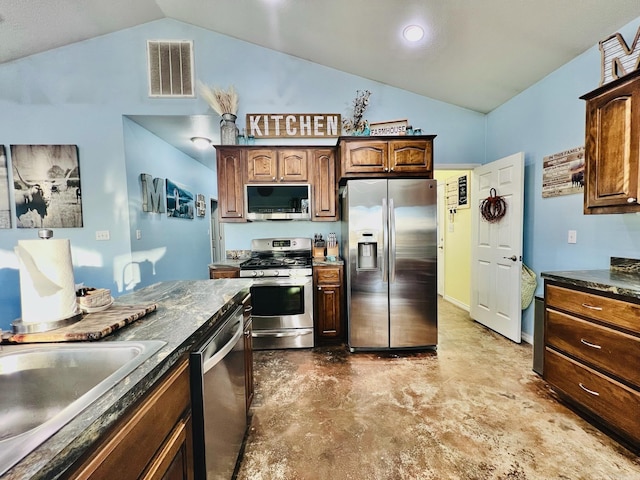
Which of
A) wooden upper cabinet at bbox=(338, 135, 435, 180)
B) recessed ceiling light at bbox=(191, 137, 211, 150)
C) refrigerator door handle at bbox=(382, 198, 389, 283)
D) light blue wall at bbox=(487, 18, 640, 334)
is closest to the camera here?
light blue wall at bbox=(487, 18, 640, 334)

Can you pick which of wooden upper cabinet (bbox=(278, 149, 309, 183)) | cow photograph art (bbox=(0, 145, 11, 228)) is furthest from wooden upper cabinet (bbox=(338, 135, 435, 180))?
cow photograph art (bbox=(0, 145, 11, 228))

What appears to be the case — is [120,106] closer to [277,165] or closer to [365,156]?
[277,165]

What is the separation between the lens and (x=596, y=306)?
173 cm

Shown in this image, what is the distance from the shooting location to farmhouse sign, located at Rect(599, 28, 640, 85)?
179 cm

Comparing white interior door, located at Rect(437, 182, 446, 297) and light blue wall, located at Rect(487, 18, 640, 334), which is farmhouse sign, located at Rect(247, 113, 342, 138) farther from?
white interior door, located at Rect(437, 182, 446, 297)

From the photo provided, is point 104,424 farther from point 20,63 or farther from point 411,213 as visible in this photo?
point 20,63

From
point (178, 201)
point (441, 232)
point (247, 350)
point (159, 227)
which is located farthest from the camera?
point (441, 232)

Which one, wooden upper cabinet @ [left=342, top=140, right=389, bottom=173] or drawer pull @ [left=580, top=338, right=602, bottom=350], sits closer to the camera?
drawer pull @ [left=580, top=338, right=602, bottom=350]

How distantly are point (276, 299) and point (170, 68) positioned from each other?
289 cm

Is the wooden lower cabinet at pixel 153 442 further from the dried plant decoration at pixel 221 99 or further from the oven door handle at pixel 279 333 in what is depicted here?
the dried plant decoration at pixel 221 99

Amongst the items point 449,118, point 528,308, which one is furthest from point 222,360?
point 449,118

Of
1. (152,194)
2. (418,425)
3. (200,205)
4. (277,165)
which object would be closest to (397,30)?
(277,165)

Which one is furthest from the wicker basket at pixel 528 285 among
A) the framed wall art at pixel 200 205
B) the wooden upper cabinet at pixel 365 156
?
the framed wall art at pixel 200 205

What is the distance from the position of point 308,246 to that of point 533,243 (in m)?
2.45
